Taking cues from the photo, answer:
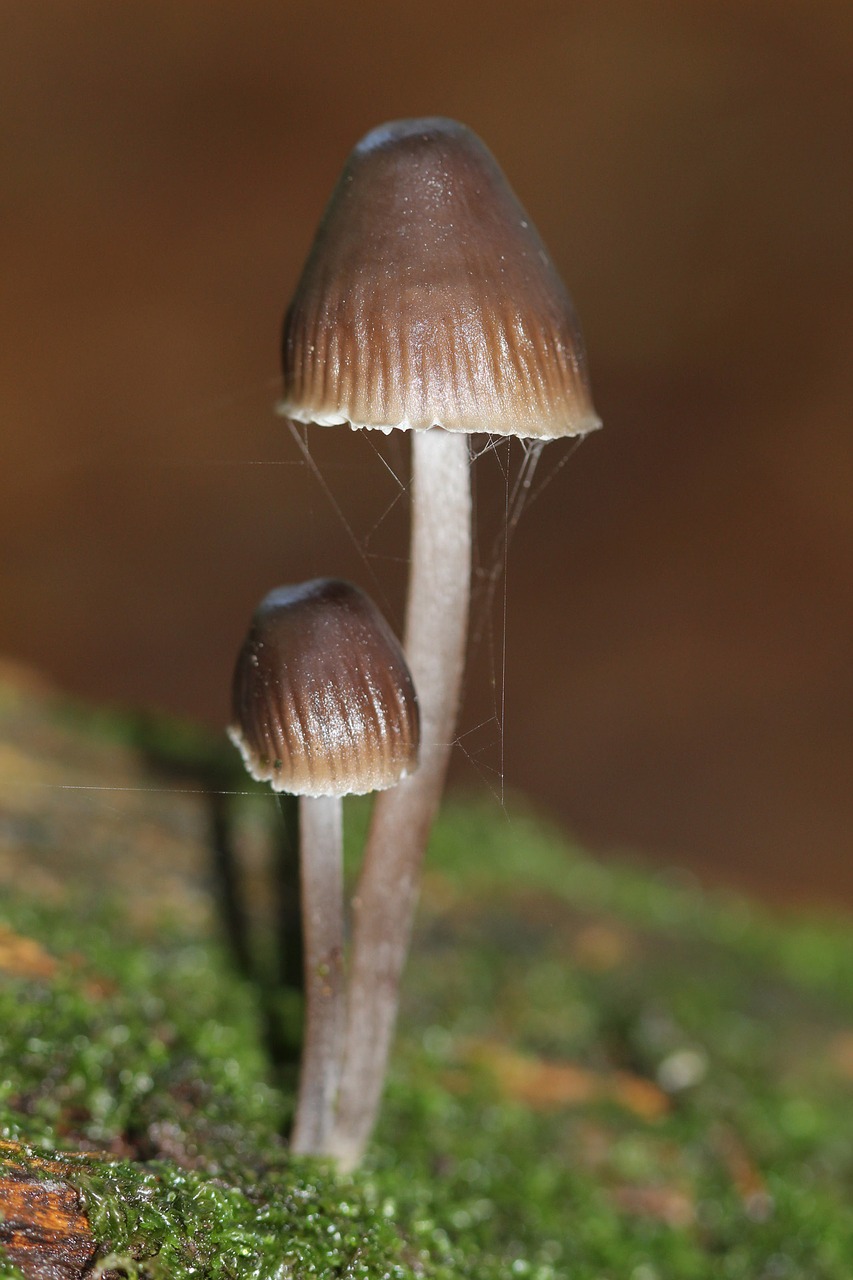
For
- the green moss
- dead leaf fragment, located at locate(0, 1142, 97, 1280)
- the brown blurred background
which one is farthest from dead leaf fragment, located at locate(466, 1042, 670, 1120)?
the brown blurred background

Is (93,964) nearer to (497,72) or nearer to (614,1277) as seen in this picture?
(614,1277)

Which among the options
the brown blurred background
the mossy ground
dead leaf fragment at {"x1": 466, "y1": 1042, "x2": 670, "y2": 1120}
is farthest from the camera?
the brown blurred background

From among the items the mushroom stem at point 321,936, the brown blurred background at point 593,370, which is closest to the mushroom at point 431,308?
the mushroom stem at point 321,936

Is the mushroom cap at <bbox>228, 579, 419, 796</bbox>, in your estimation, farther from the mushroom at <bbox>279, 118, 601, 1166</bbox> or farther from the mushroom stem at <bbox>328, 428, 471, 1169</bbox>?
the mushroom at <bbox>279, 118, 601, 1166</bbox>

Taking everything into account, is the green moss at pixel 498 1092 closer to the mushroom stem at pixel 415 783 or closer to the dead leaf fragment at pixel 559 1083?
the dead leaf fragment at pixel 559 1083

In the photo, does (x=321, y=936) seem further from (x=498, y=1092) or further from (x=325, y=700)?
(x=498, y=1092)
